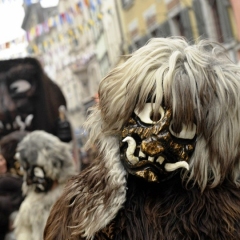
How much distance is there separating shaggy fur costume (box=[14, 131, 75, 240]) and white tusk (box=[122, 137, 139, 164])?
2.52 m

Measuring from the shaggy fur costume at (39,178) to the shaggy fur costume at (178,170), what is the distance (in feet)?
8.02

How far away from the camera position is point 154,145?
2.43 meters

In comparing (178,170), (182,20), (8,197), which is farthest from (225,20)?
(178,170)

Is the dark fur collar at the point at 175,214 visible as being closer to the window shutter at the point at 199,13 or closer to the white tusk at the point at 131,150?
the white tusk at the point at 131,150

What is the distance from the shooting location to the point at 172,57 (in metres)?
2.46

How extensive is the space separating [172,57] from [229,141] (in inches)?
12.5

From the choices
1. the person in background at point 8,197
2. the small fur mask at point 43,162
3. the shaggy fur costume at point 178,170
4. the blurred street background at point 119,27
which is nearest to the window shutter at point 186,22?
the blurred street background at point 119,27

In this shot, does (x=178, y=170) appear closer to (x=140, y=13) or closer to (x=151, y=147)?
(x=151, y=147)

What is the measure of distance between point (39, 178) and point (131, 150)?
2.69 m

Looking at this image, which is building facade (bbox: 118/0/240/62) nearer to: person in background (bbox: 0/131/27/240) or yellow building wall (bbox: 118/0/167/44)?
yellow building wall (bbox: 118/0/167/44)

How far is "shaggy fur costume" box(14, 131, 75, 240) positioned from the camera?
16.2 feet

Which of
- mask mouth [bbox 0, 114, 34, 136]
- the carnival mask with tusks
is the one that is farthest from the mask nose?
mask mouth [bbox 0, 114, 34, 136]

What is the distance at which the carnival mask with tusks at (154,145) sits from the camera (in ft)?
7.93

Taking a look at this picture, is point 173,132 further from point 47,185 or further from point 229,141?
point 47,185
